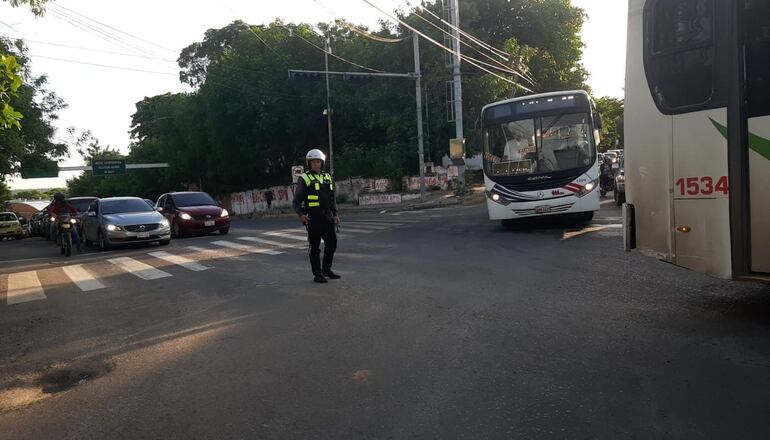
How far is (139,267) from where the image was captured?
11.8m

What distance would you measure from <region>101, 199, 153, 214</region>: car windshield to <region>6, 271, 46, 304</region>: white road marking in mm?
4967

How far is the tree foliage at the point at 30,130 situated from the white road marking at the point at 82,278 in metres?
17.9

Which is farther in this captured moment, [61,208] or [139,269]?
[61,208]

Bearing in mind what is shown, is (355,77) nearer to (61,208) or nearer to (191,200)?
(191,200)

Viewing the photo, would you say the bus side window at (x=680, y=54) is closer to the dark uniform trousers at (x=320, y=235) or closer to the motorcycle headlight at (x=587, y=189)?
the dark uniform trousers at (x=320, y=235)

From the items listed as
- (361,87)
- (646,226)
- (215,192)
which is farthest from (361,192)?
(646,226)

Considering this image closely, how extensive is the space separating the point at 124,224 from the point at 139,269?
15.8 ft

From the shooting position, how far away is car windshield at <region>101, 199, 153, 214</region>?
16812mm

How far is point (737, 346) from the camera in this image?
490cm

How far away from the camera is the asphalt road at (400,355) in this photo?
3734 mm

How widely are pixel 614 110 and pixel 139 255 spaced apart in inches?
1859

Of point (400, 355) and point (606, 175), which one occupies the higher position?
point (606, 175)

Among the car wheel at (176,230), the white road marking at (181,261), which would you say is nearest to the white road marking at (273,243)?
the white road marking at (181,261)

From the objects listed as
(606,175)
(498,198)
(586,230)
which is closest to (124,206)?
(498,198)
